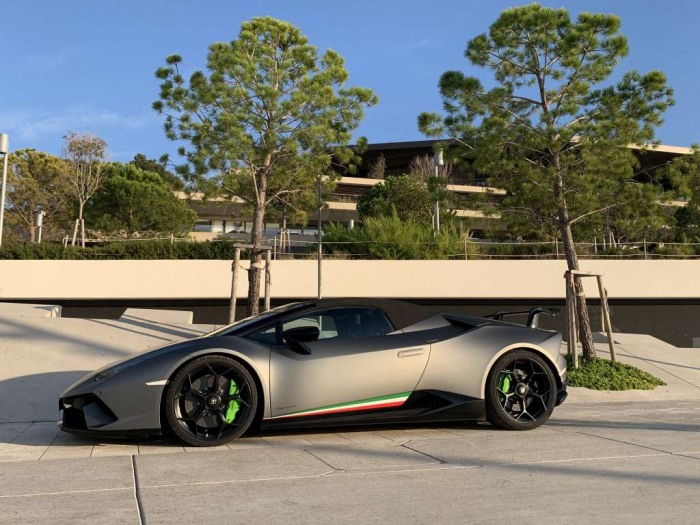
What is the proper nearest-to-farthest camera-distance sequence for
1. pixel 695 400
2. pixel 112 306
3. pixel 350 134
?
pixel 695 400 < pixel 350 134 < pixel 112 306

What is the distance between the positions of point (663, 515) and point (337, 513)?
1.67m

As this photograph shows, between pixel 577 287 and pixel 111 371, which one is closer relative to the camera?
pixel 111 371

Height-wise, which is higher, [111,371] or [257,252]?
[257,252]

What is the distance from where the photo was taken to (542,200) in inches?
414

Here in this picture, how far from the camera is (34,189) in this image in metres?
31.9

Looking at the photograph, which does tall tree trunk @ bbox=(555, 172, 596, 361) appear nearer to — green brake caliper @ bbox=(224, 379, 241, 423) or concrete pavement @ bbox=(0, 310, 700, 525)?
concrete pavement @ bbox=(0, 310, 700, 525)

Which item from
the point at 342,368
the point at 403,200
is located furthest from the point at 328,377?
the point at 403,200

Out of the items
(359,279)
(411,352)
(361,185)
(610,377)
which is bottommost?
(610,377)

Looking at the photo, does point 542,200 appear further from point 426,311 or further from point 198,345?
point 198,345

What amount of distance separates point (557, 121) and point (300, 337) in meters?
7.55

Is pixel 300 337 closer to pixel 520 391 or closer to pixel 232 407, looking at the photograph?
pixel 232 407

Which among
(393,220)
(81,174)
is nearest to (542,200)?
(393,220)

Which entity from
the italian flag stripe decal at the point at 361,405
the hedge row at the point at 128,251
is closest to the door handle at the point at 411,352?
the italian flag stripe decal at the point at 361,405

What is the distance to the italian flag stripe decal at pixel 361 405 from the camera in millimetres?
4961
